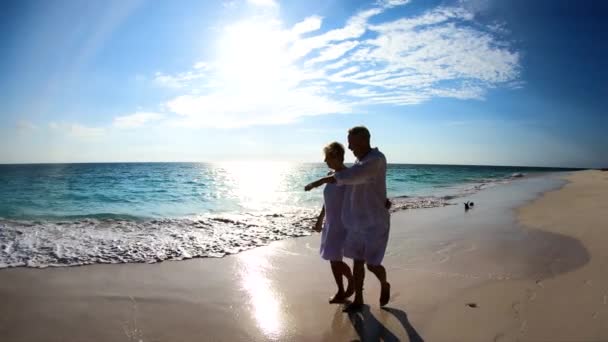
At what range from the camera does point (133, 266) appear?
6031 millimetres

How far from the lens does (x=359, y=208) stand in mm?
3760

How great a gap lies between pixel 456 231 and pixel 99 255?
322 inches

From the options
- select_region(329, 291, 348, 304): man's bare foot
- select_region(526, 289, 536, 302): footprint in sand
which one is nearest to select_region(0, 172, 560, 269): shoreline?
select_region(329, 291, 348, 304): man's bare foot

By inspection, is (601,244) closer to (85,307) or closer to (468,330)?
(468,330)

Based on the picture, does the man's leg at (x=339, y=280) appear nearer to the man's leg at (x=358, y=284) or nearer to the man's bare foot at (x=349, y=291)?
the man's bare foot at (x=349, y=291)

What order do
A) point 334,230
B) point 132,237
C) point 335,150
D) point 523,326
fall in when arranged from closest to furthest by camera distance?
point 523,326 < point 335,150 < point 334,230 < point 132,237

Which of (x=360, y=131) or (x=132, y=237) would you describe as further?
(x=132, y=237)

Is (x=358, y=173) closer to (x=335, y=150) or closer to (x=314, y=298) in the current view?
(x=335, y=150)

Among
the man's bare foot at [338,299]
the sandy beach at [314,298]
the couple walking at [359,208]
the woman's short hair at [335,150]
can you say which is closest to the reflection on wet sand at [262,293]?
the sandy beach at [314,298]

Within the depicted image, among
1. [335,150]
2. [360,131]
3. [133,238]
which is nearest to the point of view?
[360,131]

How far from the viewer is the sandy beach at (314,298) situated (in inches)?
135

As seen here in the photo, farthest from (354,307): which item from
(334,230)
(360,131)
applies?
(360,131)

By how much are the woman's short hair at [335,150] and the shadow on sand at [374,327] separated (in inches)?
71.0

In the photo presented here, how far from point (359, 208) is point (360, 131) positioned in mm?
851
